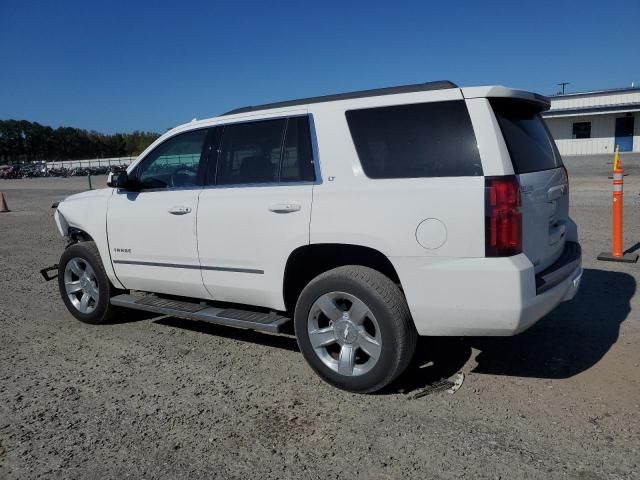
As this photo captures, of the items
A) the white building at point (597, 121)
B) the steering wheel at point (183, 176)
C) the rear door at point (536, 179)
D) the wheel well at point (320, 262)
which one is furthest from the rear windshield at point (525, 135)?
the white building at point (597, 121)

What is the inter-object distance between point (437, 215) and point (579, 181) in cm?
1937

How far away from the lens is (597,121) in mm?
38906

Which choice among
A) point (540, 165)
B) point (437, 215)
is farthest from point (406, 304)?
point (540, 165)

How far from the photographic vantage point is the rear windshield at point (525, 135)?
11.5 ft

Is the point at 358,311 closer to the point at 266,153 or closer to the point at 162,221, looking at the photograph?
the point at 266,153

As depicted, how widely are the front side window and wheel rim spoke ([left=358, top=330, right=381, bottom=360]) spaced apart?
136 feet

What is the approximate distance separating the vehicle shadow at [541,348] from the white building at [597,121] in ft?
120

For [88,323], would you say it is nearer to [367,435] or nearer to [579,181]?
[367,435]

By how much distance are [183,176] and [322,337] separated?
197 centimetres

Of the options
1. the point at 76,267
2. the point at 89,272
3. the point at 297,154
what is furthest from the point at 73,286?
the point at 297,154

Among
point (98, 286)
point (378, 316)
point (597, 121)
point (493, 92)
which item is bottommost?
point (98, 286)

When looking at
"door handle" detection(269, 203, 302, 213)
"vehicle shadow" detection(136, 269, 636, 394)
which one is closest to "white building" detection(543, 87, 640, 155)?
"vehicle shadow" detection(136, 269, 636, 394)

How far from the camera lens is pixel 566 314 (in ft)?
17.4

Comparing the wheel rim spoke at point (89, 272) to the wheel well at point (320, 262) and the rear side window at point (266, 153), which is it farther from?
the wheel well at point (320, 262)
